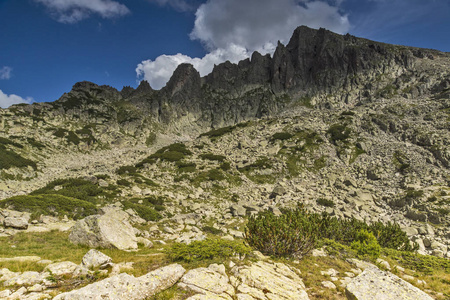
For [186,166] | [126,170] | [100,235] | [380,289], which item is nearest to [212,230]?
[100,235]

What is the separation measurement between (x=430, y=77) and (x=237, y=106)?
321 ft

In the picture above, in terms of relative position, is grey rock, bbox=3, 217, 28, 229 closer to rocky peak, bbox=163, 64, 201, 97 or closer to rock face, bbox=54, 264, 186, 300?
rock face, bbox=54, 264, 186, 300

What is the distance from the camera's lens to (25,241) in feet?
41.5

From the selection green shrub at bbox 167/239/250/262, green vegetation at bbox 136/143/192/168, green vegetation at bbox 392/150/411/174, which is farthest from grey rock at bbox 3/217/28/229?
green vegetation at bbox 392/150/411/174

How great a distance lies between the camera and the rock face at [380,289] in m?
6.67

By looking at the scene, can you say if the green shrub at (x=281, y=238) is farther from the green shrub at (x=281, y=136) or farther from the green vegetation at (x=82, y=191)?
the green shrub at (x=281, y=136)

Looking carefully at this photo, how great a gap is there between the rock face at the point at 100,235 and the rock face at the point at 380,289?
11.4m

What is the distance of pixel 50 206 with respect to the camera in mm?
20906

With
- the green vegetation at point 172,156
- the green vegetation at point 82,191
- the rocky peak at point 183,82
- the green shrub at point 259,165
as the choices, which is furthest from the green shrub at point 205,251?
the rocky peak at point 183,82

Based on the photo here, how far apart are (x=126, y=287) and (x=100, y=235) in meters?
7.49

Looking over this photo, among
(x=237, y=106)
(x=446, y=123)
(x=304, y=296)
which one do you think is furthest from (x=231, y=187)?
(x=237, y=106)

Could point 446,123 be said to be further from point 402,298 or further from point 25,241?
point 25,241

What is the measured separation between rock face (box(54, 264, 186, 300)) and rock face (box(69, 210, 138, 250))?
6.85 meters

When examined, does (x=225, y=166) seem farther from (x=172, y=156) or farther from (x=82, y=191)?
(x=82, y=191)
